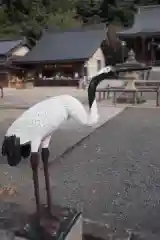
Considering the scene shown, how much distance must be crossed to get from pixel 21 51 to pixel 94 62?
453 centimetres

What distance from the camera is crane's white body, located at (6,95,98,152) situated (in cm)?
282

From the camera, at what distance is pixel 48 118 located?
2.82 metres

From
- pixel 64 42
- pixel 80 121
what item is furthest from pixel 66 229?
pixel 64 42

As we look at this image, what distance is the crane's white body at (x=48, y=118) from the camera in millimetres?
2818

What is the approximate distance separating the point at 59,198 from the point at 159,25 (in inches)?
797

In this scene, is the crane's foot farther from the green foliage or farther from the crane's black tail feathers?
the green foliage

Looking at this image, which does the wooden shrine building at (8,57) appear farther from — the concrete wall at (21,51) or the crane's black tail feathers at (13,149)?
the crane's black tail feathers at (13,149)

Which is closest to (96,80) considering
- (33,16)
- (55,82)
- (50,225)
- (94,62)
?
(50,225)

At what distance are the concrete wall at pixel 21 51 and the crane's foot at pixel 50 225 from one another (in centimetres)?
1864

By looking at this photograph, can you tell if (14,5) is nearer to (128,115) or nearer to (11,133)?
(128,115)

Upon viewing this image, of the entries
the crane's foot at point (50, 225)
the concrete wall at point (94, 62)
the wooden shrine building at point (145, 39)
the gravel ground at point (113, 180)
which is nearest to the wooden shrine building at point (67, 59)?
the concrete wall at point (94, 62)

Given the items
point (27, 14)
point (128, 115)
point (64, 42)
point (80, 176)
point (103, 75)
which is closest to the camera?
point (103, 75)

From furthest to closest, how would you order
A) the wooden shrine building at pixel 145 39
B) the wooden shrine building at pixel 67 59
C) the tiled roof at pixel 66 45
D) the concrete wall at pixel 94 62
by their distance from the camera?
the wooden shrine building at pixel 145 39, the tiled roof at pixel 66 45, the concrete wall at pixel 94 62, the wooden shrine building at pixel 67 59

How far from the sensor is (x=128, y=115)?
9.56 metres
